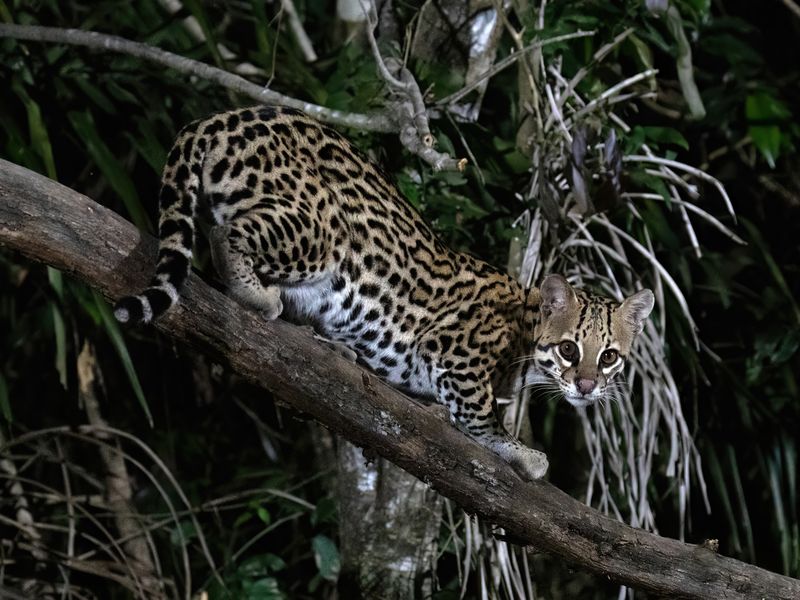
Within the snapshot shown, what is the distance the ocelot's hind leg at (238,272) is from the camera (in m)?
3.41

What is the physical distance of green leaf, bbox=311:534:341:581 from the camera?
16.1ft

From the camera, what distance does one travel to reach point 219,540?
19.4 feet

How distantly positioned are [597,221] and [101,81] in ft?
6.99

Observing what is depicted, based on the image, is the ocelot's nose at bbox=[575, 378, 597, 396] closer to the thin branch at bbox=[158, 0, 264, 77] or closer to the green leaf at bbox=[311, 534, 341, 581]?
the green leaf at bbox=[311, 534, 341, 581]

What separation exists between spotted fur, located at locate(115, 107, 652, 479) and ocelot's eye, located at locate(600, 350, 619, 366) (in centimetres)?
2

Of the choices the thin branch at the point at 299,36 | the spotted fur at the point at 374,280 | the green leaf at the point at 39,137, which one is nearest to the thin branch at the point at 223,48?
the thin branch at the point at 299,36

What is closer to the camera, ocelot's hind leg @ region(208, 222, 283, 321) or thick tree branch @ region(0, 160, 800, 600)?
thick tree branch @ region(0, 160, 800, 600)

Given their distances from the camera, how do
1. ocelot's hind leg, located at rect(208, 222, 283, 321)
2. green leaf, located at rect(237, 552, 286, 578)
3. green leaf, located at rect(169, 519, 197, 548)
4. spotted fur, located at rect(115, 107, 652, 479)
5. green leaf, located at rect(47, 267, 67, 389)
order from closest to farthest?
ocelot's hind leg, located at rect(208, 222, 283, 321)
spotted fur, located at rect(115, 107, 652, 479)
green leaf, located at rect(47, 267, 67, 389)
green leaf, located at rect(237, 552, 286, 578)
green leaf, located at rect(169, 519, 197, 548)

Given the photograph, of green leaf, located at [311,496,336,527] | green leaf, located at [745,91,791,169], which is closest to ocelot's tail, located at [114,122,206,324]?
green leaf, located at [311,496,336,527]

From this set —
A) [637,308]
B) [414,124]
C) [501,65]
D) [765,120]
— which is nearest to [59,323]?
[414,124]

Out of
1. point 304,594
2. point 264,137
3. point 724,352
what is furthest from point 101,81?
point 724,352

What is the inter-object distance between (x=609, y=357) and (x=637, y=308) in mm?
249

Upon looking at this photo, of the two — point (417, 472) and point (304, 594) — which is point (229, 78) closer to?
point (417, 472)

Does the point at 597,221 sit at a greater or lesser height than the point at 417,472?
greater
